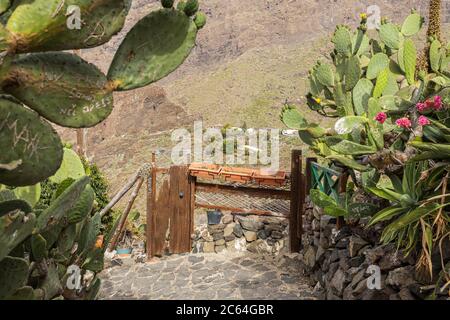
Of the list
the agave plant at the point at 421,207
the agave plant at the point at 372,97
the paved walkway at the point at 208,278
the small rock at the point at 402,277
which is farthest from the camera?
the paved walkway at the point at 208,278

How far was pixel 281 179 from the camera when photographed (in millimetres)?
6453

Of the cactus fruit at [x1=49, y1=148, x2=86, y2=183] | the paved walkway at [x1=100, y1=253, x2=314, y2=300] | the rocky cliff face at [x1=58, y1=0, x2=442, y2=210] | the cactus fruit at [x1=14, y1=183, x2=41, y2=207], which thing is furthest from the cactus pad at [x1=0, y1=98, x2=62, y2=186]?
the rocky cliff face at [x1=58, y1=0, x2=442, y2=210]

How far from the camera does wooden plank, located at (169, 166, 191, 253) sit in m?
6.93

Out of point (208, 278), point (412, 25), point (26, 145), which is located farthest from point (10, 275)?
point (412, 25)

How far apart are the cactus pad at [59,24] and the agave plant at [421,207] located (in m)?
2.39

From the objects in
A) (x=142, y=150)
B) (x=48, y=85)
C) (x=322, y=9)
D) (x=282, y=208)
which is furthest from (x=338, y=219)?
(x=322, y=9)

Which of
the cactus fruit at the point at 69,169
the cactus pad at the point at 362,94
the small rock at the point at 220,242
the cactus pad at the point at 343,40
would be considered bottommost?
the small rock at the point at 220,242

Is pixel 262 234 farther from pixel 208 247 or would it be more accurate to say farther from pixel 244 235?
pixel 208 247

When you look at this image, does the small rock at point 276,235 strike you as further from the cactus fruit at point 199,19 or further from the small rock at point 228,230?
the cactus fruit at point 199,19

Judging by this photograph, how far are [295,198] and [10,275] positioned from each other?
5.09 metres

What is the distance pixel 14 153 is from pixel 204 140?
49.0 feet

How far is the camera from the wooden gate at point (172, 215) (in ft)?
22.7

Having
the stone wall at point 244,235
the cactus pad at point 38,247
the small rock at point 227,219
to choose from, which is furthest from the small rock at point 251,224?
the cactus pad at point 38,247
